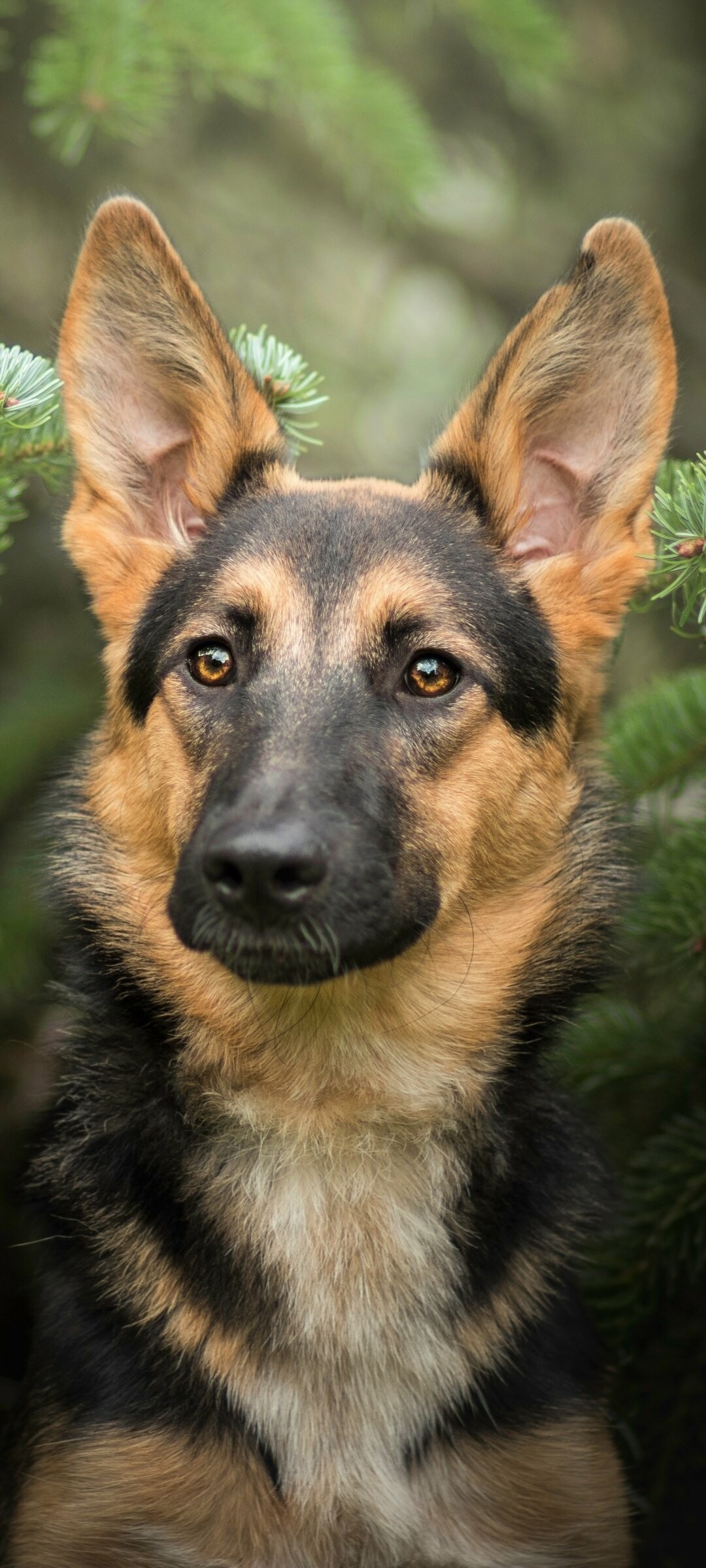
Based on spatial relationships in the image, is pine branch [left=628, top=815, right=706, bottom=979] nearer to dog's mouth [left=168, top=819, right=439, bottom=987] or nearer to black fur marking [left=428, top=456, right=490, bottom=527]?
dog's mouth [left=168, top=819, right=439, bottom=987]

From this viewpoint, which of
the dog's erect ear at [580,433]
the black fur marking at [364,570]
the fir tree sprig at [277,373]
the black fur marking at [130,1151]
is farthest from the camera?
the fir tree sprig at [277,373]

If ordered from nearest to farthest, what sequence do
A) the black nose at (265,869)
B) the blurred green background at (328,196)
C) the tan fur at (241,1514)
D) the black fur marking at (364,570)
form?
1. the black nose at (265,869)
2. the tan fur at (241,1514)
3. the black fur marking at (364,570)
4. the blurred green background at (328,196)

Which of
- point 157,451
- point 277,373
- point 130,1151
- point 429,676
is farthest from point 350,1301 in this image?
point 277,373

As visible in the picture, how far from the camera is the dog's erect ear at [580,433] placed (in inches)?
134

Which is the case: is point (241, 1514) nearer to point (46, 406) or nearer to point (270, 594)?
point (270, 594)

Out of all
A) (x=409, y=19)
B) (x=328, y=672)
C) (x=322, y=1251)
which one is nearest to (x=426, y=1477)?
(x=322, y=1251)

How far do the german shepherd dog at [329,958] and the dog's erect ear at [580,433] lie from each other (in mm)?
10

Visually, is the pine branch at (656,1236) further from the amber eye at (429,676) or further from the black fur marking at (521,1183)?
the amber eye at (429,676)

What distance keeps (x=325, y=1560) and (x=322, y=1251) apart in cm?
66

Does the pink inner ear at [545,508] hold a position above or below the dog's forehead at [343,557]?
above

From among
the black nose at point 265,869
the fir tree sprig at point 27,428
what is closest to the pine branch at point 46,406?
the fir tree sprig at point 27,428

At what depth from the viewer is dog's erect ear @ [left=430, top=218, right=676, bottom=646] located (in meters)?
3.40

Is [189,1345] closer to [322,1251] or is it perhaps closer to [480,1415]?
[322,1251]

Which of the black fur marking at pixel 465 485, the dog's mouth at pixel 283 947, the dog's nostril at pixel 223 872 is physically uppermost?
the black fur marking at pixel 465 485
